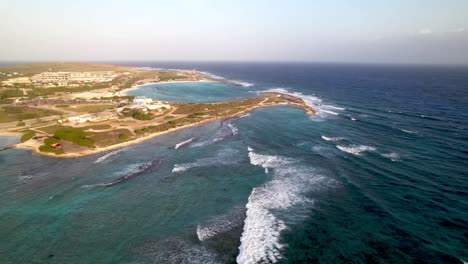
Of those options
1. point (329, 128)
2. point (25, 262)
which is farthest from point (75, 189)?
point (329, 128)

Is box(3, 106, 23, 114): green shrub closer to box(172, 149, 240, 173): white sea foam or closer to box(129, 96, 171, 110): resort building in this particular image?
box(129, 96, 171, 110): resort building

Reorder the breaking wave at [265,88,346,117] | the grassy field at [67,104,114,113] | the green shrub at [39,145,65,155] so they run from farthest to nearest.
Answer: the grassy field at [67,104,114,113], the breaking wave at [265,88,346,117], the green shrub at [39,145,65,155]

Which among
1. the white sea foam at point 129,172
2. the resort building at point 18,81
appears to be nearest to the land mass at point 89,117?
the white sea foam at point 129,172

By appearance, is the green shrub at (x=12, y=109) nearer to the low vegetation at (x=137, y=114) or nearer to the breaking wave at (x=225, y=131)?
the low vegetation at (x=137, y=114)

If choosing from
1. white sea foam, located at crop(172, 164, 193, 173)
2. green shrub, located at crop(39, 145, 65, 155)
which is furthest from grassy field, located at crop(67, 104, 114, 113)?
white sea foam, located at crop(172, 164, 193, 173)

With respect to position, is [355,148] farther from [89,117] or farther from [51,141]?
[89,117]

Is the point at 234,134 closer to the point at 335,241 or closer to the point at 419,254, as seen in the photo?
the point at 335,241
